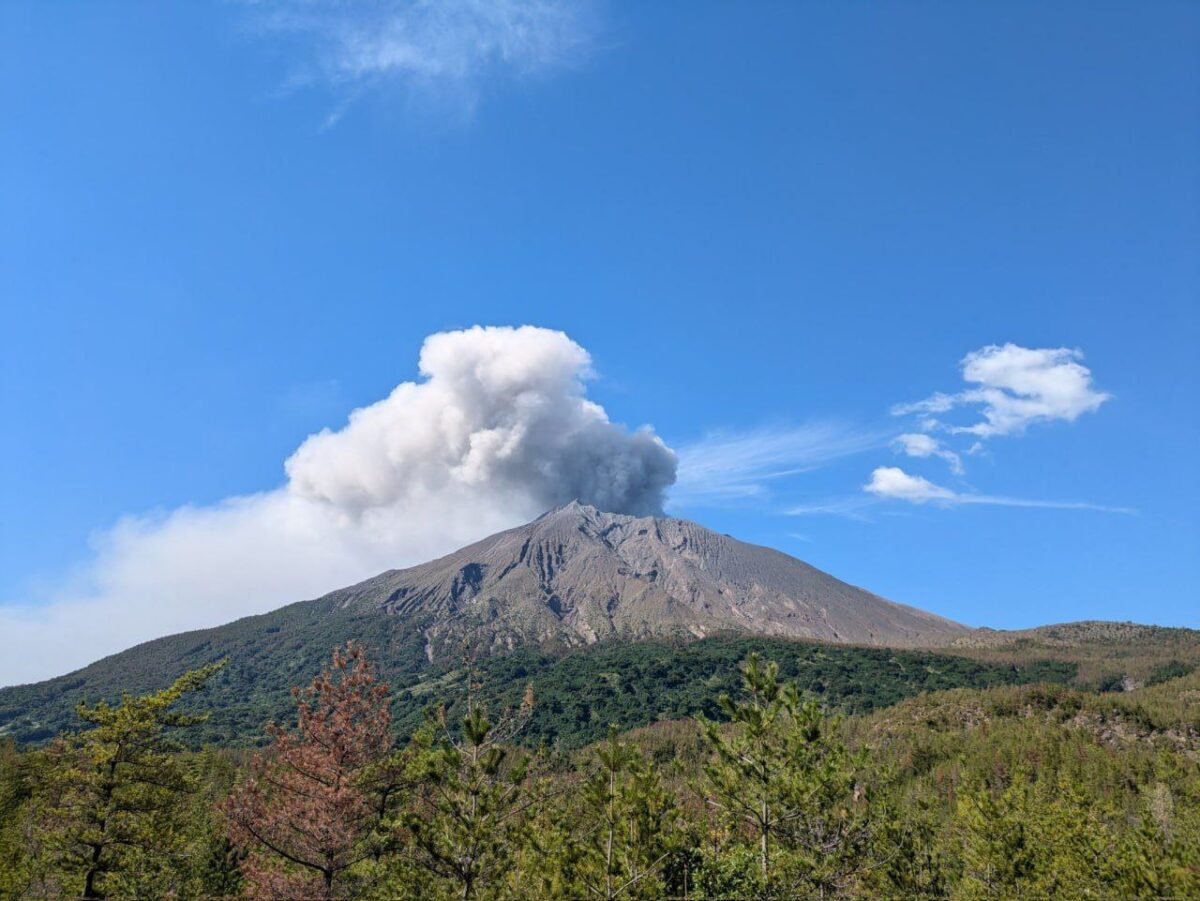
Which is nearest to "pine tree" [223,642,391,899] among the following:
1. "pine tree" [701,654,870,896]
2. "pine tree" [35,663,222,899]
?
"pine tree" [35,663,222,899]

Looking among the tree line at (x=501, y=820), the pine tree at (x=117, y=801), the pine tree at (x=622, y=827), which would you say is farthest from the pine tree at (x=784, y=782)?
the pine tree at (x=117, y=801)

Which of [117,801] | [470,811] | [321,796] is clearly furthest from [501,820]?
[117,801]

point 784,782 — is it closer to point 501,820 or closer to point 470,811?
point 501,820

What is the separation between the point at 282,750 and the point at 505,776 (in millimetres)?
6443

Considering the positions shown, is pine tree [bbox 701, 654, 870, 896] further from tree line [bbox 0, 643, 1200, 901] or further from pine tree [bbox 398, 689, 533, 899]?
pine tree [bbox 398, 689, 533, 899]

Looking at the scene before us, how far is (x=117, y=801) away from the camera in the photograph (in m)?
21.4

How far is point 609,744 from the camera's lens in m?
20.2

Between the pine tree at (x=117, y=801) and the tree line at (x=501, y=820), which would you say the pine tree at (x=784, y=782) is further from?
the pine tree at (x=117, y=801)

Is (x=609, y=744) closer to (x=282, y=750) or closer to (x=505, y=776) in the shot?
(x=505, y=776)

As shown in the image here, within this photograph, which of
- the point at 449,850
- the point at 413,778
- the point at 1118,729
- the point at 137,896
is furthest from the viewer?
the point at 1118,729

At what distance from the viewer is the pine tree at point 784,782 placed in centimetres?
1862

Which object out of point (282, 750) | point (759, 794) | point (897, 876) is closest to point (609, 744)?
point (759, 794)

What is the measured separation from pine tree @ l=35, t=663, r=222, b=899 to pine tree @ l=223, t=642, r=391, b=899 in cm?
620

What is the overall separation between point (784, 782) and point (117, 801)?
72.0 feet
